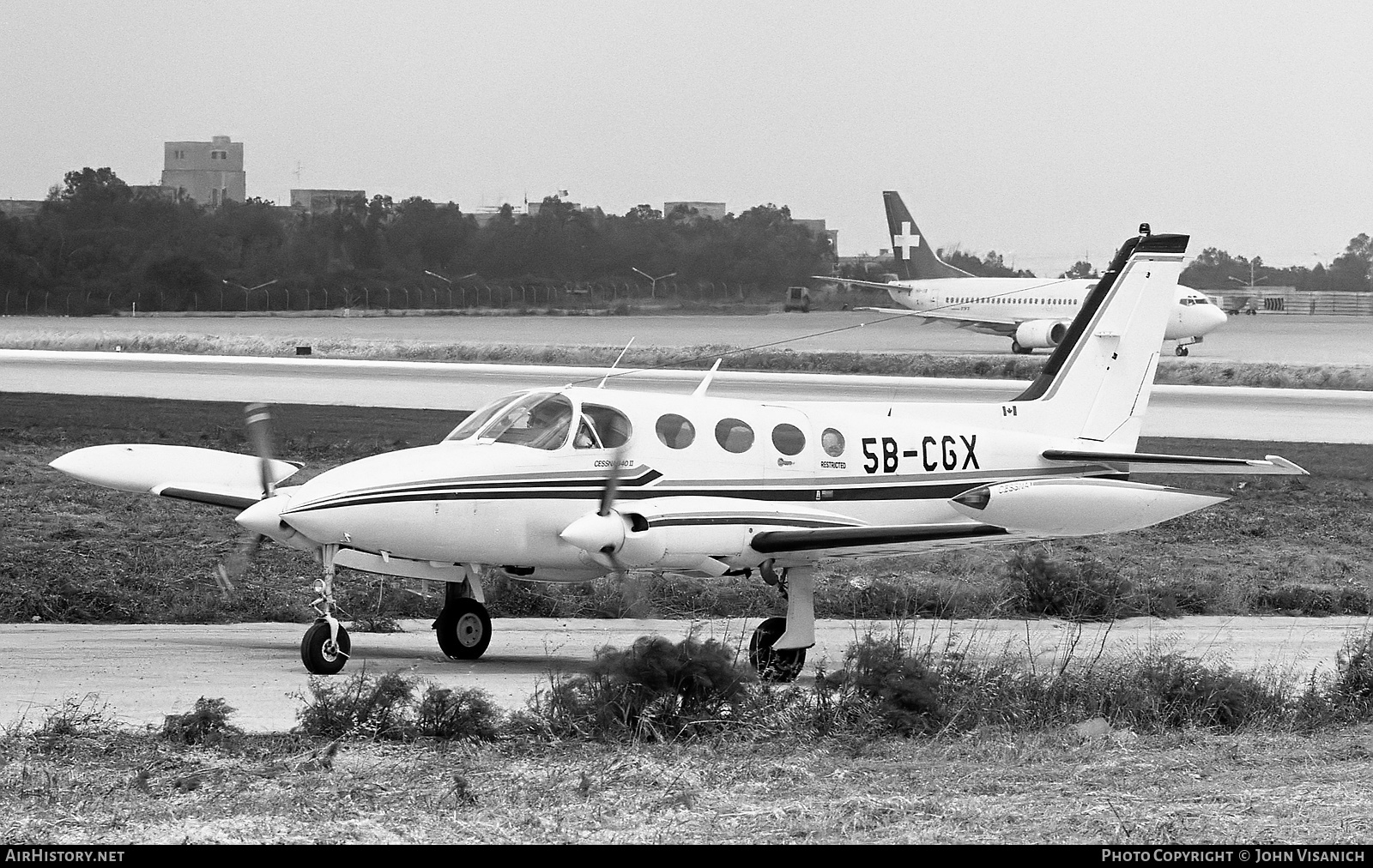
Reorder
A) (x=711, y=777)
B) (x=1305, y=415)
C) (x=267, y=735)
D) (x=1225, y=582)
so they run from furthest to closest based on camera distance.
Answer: (x=1305, y=415), (x=1225, y=582), (x=267, y=735), (x=711, y=777)

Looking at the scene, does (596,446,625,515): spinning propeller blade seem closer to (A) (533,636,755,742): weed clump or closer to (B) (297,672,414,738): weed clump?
(A) (533,636,755,742): weed clump

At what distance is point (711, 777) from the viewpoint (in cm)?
931

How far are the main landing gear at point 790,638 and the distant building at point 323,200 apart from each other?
7820 centimetres

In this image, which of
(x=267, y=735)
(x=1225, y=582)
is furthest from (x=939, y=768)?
(x=1225, y=582)

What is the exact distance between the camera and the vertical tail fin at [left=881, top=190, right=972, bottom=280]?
80875mm

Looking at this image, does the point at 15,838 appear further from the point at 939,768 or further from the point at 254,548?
the point at 254,548

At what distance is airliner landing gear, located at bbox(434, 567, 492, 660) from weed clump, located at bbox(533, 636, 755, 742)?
2995mm

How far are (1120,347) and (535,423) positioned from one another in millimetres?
7873

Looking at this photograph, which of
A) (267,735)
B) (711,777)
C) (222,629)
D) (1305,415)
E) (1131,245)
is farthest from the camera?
(1305,415)

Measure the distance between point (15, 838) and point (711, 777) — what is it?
3881 mm

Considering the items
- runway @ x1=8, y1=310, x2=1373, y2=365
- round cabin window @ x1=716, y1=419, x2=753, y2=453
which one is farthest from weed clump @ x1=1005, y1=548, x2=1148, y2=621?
runway @ x1=8, y1=310, x2=1373, y2=365

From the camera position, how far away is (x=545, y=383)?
47219mm

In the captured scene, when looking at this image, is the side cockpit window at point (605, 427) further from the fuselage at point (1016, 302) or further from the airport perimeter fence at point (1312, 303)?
the airport perimeter fence at point (1312, 303)
